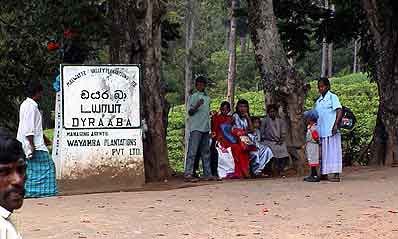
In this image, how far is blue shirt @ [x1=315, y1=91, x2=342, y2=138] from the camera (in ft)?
36.5

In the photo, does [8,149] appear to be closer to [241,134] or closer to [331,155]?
[331,155]

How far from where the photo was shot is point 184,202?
30.4ft

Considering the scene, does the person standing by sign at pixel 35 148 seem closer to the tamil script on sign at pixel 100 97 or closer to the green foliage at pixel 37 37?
the tamil script on sign at pixel 100 97

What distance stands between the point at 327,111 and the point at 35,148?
430 cm

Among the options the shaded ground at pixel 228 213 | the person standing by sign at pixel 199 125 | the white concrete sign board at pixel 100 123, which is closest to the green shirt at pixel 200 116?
the person standing by sign at pixel 199 125

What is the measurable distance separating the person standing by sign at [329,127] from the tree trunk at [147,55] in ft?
9.43

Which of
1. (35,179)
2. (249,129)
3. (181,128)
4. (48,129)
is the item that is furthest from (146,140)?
(181,128)

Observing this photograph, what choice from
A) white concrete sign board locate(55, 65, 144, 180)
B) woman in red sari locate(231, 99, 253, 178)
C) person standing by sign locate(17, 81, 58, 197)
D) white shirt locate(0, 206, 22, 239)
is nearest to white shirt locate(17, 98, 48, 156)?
person standing by sign locate(17, 81, 58, 197)

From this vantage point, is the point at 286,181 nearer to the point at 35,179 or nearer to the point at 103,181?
the point at 103,181

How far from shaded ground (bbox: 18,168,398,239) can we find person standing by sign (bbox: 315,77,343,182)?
1.21ft

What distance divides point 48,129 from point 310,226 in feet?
99.3

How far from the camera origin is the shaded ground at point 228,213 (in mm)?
7242

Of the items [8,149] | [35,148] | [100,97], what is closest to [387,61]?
[100,97]

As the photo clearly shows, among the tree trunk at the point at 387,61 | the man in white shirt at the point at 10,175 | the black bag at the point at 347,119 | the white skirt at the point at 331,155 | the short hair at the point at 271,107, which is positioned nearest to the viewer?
the man in white shirt at the point at 10,175
